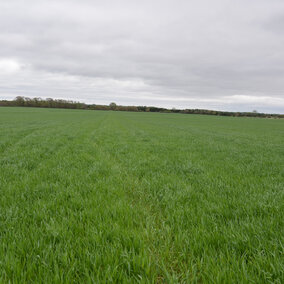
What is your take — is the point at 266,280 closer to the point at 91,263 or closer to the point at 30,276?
the point at 91,263

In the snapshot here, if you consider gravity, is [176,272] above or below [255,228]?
below

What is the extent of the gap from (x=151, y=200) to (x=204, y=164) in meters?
3.45

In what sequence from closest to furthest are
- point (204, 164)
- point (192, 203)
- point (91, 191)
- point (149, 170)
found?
1. point (192, 203)
2. point (91, 191)
3. point (149, 170)
4. point (204, 164)

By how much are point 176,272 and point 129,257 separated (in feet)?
1.73

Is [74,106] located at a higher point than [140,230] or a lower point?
higher

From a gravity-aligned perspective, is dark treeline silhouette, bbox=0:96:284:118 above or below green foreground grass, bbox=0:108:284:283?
above

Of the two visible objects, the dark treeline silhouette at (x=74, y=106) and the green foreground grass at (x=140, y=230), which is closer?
the green foreground grass at (x=140, y=230)

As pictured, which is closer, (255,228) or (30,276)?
(30,276)

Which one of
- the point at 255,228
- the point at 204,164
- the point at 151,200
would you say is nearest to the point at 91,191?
the point at 151,200

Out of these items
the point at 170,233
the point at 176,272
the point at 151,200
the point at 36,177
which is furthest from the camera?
the point at 36,177

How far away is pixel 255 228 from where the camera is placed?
7.64 feet

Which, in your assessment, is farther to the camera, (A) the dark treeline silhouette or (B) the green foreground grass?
(A) the dark treeline silhouette

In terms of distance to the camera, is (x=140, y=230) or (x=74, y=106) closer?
(x=140, y=230)

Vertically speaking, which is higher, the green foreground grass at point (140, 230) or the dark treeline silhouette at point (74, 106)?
the dark treeline silhouette at point (74, 106)
